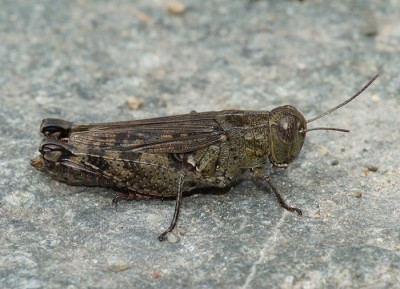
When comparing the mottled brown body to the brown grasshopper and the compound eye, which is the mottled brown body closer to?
the brown grasshopper

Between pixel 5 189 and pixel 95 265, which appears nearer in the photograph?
pixel 95 265

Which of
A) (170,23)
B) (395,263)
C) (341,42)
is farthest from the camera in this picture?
(170,23)

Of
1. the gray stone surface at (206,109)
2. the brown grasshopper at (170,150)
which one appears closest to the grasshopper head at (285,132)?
the brown grasshopper at (170,150)

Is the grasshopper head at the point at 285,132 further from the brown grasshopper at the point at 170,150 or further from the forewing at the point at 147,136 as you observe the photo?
the forewing at the point at 147,136

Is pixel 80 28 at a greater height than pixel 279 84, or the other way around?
pixel 80 28

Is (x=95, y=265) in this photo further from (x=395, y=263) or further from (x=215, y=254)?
(x=395, y=263)

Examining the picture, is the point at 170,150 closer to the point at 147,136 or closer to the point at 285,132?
the point at 147,136

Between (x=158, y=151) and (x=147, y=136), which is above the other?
(x=147, y=136)

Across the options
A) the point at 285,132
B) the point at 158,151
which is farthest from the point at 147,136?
the point at 285,132

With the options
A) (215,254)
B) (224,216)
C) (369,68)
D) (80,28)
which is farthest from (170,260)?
(80,28)
